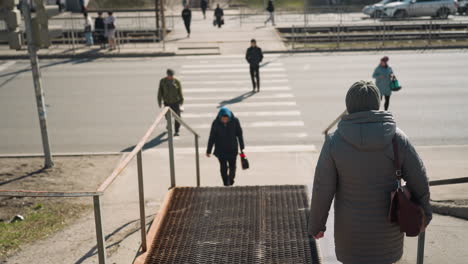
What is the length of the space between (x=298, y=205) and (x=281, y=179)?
416 cm

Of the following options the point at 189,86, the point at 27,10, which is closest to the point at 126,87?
the point at 189,86

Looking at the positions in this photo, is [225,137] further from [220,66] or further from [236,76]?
[220,66]

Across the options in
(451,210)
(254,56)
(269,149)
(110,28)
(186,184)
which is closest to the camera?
(451,210)

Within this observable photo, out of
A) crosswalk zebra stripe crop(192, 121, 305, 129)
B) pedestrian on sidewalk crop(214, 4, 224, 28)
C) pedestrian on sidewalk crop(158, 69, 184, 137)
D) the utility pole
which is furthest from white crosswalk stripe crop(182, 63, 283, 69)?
the utility pole

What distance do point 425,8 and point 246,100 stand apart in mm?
22204

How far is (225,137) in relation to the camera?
9570 millimetres

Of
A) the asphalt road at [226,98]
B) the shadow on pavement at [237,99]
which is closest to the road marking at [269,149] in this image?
the asphalt road at [226,98]

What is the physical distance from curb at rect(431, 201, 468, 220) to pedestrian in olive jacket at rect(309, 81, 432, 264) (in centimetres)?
417

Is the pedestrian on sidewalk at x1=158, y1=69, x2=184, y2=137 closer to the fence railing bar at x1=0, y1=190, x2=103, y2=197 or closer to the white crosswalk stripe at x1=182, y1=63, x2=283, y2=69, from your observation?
the white crosswalk stripe at x1=182, y1=63, x2=283, y2=69

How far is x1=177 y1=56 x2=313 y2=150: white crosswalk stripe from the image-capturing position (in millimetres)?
14391

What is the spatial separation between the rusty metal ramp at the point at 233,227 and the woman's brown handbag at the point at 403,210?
1.85 metres

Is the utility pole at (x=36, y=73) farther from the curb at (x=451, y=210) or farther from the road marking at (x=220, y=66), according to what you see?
the road marking at (x=220, y=66)

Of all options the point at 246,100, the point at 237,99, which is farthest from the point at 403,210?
the point at 237,99

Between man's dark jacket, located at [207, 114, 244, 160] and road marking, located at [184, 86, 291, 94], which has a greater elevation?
man's dark jacket, located at [207, 114, 244, 160]
